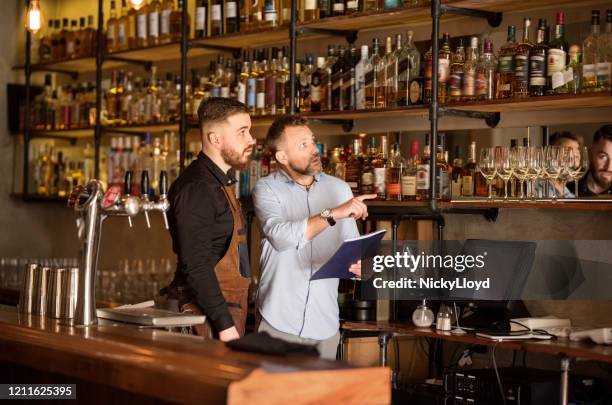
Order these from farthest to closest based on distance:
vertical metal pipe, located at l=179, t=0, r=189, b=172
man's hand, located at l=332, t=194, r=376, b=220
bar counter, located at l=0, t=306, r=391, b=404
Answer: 1. vertical metal pipe, located at l=179, t=0, r=189, b=172
2. man's hand, located at l=332, t=194, r=376, b=220
3. bar counter, located at l=0, t=306, r=391, b=404

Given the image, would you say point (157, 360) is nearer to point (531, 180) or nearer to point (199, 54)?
point (531, 180)

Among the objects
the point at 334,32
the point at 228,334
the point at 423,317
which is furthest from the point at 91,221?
the point at 334,32

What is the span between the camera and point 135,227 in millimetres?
6320

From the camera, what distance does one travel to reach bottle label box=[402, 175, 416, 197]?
4.30m

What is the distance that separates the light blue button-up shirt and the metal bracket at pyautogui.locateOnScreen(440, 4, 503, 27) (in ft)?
2.94

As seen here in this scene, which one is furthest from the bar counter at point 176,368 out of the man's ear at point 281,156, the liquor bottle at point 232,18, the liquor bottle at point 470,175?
the liquor bottle at point 232,18

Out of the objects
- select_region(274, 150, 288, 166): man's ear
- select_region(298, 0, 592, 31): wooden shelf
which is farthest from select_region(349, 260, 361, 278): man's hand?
select_region(298, 0, 592, 31): wooden shelf

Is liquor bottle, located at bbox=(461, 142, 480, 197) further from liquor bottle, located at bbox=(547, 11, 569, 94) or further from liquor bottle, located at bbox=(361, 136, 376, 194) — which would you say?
liquor bottle, located at bbox=(547, 11, 569, 94)

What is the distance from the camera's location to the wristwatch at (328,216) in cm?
352

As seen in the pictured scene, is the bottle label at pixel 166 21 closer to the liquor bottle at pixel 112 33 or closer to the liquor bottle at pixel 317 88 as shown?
the liquor bottle at pixel 112 33

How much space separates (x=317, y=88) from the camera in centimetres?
477

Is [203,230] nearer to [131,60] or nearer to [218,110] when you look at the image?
[218,110]

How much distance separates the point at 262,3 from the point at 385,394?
3.12 m

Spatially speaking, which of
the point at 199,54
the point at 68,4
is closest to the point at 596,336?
→ the point at 199,54
